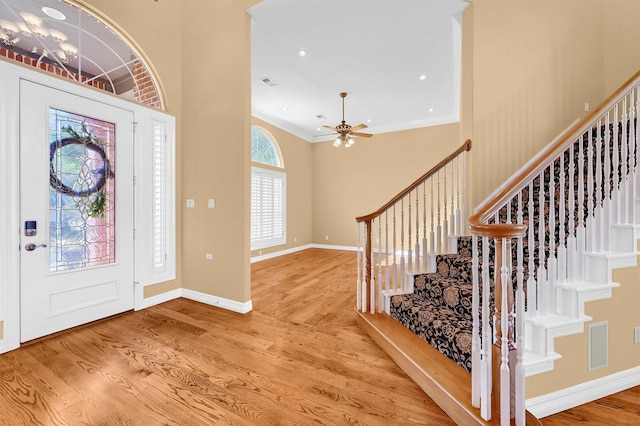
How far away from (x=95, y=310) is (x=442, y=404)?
3.32 m

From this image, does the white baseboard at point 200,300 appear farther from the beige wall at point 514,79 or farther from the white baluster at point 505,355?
the beige wall at point 514,79

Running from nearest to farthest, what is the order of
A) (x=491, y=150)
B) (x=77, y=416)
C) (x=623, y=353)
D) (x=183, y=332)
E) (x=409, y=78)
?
(x=77, y=416), (x=623, y=353), (x=183, y=332), (x=491, y=150), (x=409, y=78)

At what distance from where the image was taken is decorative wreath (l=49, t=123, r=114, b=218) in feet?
8.34

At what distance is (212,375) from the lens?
1.94m

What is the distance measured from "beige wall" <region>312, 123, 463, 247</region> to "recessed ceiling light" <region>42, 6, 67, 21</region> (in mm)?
5849

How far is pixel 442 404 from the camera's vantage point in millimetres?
1590

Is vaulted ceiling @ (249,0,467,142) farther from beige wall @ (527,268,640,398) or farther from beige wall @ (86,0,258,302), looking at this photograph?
beige wall @ (527,268,640,398)

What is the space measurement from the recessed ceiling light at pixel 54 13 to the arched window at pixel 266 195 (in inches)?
140

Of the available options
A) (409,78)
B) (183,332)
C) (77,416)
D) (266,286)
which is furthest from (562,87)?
(77,416)

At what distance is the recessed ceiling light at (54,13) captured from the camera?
8.31 feet

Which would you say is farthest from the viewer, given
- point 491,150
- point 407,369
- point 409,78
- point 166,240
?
point 409,78

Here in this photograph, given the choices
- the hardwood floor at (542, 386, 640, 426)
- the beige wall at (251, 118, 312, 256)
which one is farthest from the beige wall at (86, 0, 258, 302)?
the beige wall at (251, 118, 312, 256)

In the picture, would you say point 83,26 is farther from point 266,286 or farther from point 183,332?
point 266,286

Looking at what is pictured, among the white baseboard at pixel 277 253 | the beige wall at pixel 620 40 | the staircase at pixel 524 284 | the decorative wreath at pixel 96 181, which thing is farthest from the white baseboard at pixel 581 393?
the white baseboard at pixel 277 253
